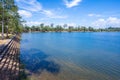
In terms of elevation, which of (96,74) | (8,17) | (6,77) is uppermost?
(8,17)

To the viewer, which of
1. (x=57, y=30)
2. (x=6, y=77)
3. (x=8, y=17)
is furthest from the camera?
(x=57, y=30)

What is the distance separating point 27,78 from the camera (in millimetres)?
13227

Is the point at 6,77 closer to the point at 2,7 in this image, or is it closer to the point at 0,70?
the point at 0,70

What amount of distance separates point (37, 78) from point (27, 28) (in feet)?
508

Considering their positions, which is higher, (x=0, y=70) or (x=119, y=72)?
(x=0, y=70)

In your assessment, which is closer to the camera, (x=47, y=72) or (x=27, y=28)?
(x=47, y=72)

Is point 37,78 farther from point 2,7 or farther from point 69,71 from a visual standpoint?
point 2,7

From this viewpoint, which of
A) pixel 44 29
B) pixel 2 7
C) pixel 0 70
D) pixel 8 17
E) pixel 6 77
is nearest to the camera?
pixel 6 77

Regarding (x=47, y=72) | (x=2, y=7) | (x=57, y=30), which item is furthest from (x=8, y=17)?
(x=57, y=30)

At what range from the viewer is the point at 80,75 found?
15039mm

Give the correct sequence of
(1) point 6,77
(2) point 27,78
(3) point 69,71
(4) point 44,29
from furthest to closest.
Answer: (4) point 44,29, (3) point 69,71, (2) point 27,78, (1) point 6,77

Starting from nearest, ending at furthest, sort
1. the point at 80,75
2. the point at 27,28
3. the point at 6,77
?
the point at 6,77 < the point at 80,75 < the point at 27,28

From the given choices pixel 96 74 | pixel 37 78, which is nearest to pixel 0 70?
pixel 37 78

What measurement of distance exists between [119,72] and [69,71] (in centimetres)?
524
